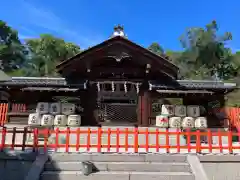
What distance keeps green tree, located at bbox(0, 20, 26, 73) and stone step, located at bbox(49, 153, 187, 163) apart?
1660 inches

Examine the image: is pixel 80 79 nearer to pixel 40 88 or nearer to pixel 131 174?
pixel 40 88

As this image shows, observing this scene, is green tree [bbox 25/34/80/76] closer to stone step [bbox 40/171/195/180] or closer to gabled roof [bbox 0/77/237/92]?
gabled roof [bbox 0/77/237/92]

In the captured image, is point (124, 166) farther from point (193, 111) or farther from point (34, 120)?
point (34, 120)

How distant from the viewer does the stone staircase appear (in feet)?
25.2

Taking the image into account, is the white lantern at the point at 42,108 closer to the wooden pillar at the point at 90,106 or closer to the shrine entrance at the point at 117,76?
the shrine entrance at the point at 117,76

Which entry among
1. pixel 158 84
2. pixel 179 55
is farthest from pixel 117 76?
pixel 179 55

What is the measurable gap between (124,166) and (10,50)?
150 feet

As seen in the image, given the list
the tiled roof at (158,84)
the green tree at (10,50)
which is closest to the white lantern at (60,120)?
the tiled roof at (158,84)

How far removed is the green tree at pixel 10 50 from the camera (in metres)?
45.4

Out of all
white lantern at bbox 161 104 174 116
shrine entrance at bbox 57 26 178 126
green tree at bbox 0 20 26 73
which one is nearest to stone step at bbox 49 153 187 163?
white lantern at bbox 161 104 174 116

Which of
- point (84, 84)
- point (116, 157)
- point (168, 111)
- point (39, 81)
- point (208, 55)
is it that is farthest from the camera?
point (208, 55)

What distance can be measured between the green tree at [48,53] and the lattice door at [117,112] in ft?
100

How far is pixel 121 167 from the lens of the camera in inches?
319

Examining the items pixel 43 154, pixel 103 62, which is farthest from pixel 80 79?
pixel 43 154
